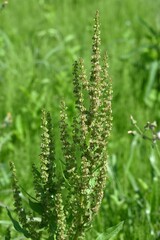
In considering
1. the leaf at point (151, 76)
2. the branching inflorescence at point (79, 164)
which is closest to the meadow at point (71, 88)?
the leaf at point (151, 76)

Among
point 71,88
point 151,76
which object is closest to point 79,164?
point 71,88

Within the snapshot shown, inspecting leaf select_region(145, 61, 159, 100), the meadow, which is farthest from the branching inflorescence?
leaf select_region(145, 61, 159, 100)

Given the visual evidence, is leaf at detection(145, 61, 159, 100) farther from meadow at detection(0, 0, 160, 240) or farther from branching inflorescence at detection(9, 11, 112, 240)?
branching inflorescence at detection(9, 11, 112, 240)

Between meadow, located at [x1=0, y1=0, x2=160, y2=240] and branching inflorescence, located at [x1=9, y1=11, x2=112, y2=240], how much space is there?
0.20 metres

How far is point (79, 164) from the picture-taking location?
1946 millimetres

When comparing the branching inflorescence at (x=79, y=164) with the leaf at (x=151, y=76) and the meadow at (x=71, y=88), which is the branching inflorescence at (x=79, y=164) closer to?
the meadow at (x=71, y=88)

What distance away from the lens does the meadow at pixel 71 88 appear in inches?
113

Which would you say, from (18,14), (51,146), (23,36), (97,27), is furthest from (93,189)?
(18,14)

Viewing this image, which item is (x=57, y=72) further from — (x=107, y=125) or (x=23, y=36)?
(x=107, y=125)

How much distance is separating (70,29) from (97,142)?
3.31 m

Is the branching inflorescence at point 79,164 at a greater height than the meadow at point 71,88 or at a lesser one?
lesser

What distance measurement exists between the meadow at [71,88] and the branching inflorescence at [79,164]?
20 centimetres

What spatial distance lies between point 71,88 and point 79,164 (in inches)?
84.4

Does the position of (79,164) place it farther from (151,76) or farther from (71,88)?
(151,76)
